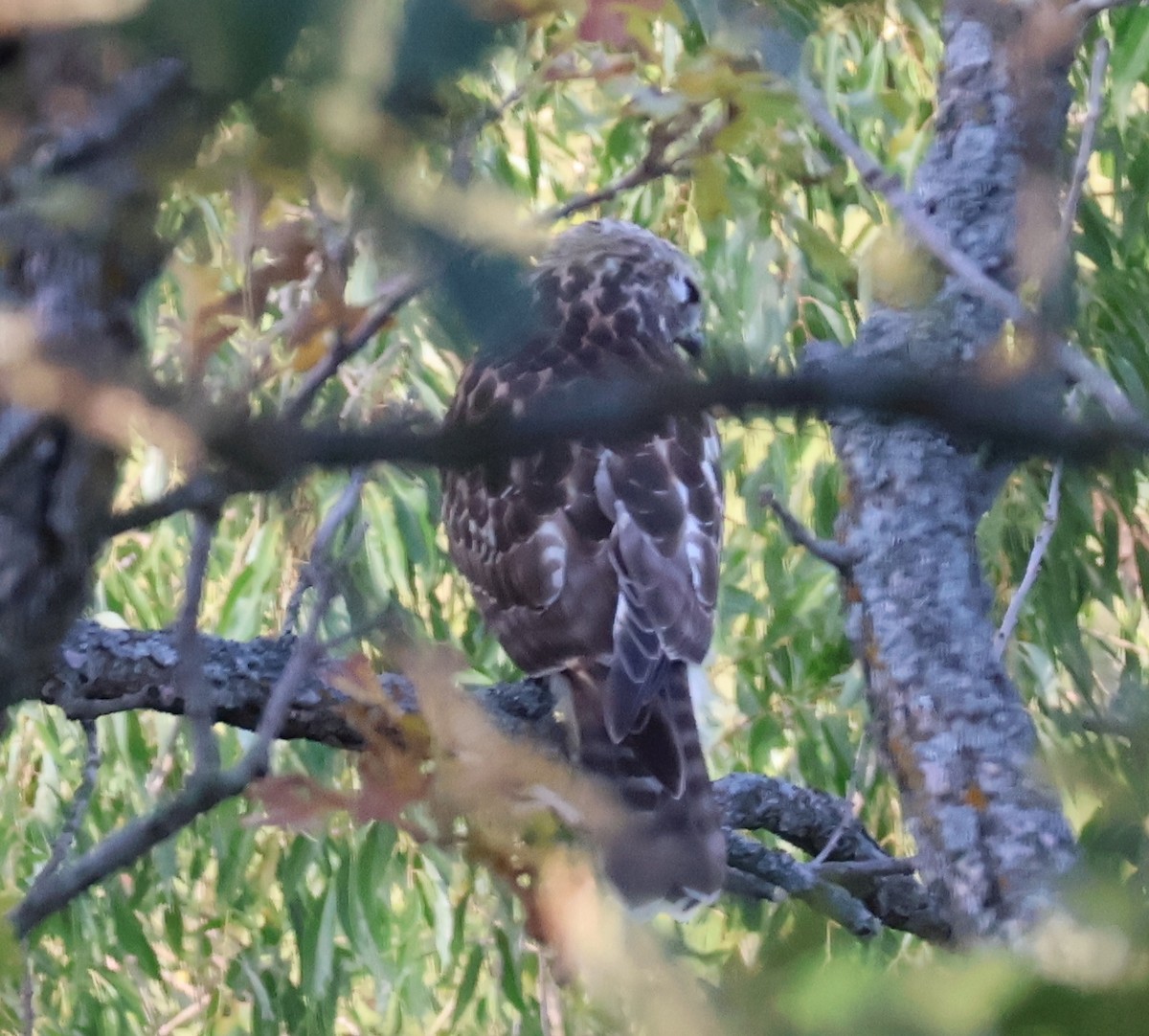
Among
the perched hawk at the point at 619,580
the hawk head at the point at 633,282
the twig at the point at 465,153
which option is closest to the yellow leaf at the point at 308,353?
the twig at the point at 465,153

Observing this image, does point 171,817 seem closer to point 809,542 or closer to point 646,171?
point 646,171

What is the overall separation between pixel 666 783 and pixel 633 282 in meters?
1.03

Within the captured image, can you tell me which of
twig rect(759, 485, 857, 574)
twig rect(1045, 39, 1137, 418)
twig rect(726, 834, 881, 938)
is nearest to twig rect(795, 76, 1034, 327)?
twig rect(1045, 39, 1137, 418)

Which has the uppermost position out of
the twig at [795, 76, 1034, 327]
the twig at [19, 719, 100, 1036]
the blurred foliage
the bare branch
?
the twig at [795, 76, 1034, 327]

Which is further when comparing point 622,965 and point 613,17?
point 613,17

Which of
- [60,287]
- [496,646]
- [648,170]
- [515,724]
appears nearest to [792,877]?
[515,724]

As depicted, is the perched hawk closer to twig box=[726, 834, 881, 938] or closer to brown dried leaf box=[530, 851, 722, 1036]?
twig box=[726, 834, 881, 938]

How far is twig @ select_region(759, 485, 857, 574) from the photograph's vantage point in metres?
1.71

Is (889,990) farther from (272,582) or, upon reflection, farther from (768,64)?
(272,582)

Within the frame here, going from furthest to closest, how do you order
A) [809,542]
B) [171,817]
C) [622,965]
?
[809,542], [171,817], [622,965]

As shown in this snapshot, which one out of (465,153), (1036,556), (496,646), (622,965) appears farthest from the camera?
(496,646)

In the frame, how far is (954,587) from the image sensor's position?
5.94 ft

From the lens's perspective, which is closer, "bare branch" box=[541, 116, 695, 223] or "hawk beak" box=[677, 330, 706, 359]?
"bare branch" box=[541, 116, 695, 223]

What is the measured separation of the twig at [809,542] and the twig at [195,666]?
983mm
